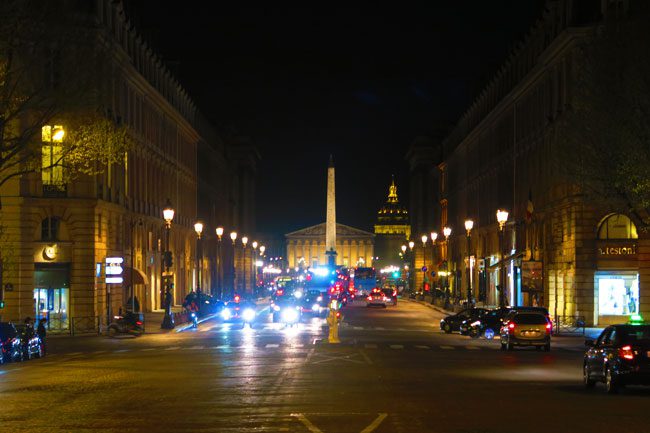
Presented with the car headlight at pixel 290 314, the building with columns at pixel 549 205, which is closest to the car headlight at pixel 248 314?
the car headlight at pixel 290 314

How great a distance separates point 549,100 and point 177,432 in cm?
5389

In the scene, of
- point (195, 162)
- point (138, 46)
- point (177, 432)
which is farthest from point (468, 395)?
point (195, 162)

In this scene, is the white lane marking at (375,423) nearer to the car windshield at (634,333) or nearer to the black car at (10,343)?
the car windshield at (634,333)

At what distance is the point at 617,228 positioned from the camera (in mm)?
61875

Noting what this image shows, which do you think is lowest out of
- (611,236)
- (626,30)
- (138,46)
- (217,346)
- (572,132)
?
(217,346)

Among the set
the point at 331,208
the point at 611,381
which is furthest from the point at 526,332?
the point at 331,208

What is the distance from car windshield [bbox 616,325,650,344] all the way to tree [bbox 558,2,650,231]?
45.9ft

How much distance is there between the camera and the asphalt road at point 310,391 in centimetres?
1984

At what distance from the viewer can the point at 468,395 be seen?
82.0 feet

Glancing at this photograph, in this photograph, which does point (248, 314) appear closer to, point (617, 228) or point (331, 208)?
point (617, 228)

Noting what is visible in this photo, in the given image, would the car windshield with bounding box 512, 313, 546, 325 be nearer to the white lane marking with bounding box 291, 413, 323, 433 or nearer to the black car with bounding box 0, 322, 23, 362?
the black car with bounding box 0, 322, 23, 362

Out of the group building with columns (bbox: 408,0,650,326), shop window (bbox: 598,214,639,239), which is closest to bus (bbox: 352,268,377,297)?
building with columns (bbox: 408,0,650,326)

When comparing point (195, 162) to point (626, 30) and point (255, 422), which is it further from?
point (255, 422)

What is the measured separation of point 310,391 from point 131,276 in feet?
140
